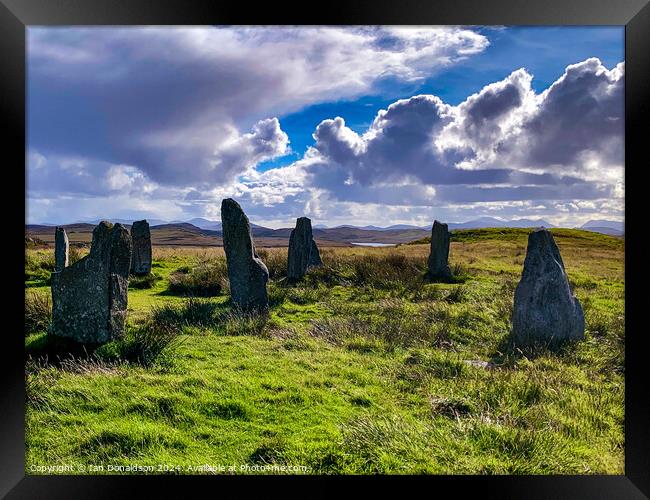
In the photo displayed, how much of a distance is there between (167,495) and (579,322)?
7757 mm

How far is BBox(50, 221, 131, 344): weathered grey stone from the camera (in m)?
7.36

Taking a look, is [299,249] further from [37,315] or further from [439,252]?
[37,315]

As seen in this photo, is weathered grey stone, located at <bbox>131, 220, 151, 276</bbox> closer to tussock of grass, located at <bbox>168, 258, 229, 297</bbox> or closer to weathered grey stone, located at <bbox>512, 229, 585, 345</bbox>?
tussock of grass, located at <bbox>168, 258, 229, 297</bbox>

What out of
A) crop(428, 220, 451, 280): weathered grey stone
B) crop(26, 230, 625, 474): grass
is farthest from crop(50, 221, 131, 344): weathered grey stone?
crop(428, 220, 451, 280): weathered grey stone

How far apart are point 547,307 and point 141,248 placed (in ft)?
47.2

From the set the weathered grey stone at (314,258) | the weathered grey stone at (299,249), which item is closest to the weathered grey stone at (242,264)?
the weathered grey stone at (299,249)

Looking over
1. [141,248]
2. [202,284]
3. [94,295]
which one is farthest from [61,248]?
[94,295]

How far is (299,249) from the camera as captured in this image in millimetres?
16516

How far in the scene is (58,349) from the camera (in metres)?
7.23

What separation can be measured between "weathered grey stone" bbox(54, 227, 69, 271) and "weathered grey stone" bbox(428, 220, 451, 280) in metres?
13.5
